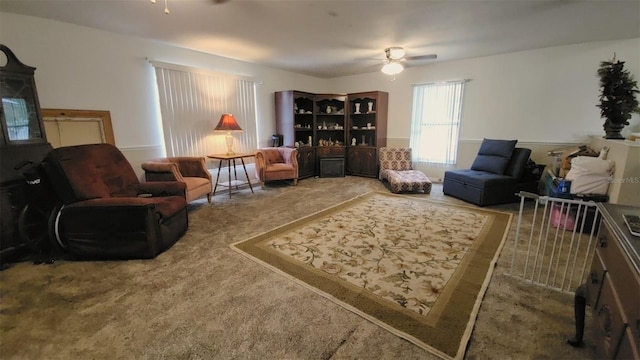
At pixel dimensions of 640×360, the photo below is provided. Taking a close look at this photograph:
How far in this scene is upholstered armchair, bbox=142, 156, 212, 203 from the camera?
11.5ft

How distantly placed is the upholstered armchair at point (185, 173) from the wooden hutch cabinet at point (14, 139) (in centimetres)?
106

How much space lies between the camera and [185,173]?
4.04 m

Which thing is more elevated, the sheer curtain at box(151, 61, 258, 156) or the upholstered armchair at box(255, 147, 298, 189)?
the sheer curtain at box(151, 61, 258, 156)

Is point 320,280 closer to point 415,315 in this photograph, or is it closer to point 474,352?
point 415,315

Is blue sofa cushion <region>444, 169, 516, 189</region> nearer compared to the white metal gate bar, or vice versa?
the white metal gate bar

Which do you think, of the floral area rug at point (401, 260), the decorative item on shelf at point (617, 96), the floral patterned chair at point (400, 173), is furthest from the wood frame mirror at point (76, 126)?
the decorative item on shelf at point (617, 96)

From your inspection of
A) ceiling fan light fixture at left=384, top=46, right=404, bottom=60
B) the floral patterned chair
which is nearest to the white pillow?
the floral patterned chair

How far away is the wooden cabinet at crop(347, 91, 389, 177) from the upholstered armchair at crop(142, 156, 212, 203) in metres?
3.44

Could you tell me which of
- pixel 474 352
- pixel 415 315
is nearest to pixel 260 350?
pixel 415 315

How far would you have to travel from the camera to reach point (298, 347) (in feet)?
4.83

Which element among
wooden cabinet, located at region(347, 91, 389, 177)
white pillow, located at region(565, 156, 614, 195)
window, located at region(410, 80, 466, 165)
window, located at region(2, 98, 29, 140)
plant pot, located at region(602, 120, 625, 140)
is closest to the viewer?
window, located at region(2, 98, 29, 140)

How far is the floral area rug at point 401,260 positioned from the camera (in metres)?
1.68

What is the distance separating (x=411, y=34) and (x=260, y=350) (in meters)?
3.81

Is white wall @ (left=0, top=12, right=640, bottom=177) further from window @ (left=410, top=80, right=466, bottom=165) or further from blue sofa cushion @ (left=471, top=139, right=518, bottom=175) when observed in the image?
blue sofa cushion @ (left=471, top=139, right=518, bottom=175)
